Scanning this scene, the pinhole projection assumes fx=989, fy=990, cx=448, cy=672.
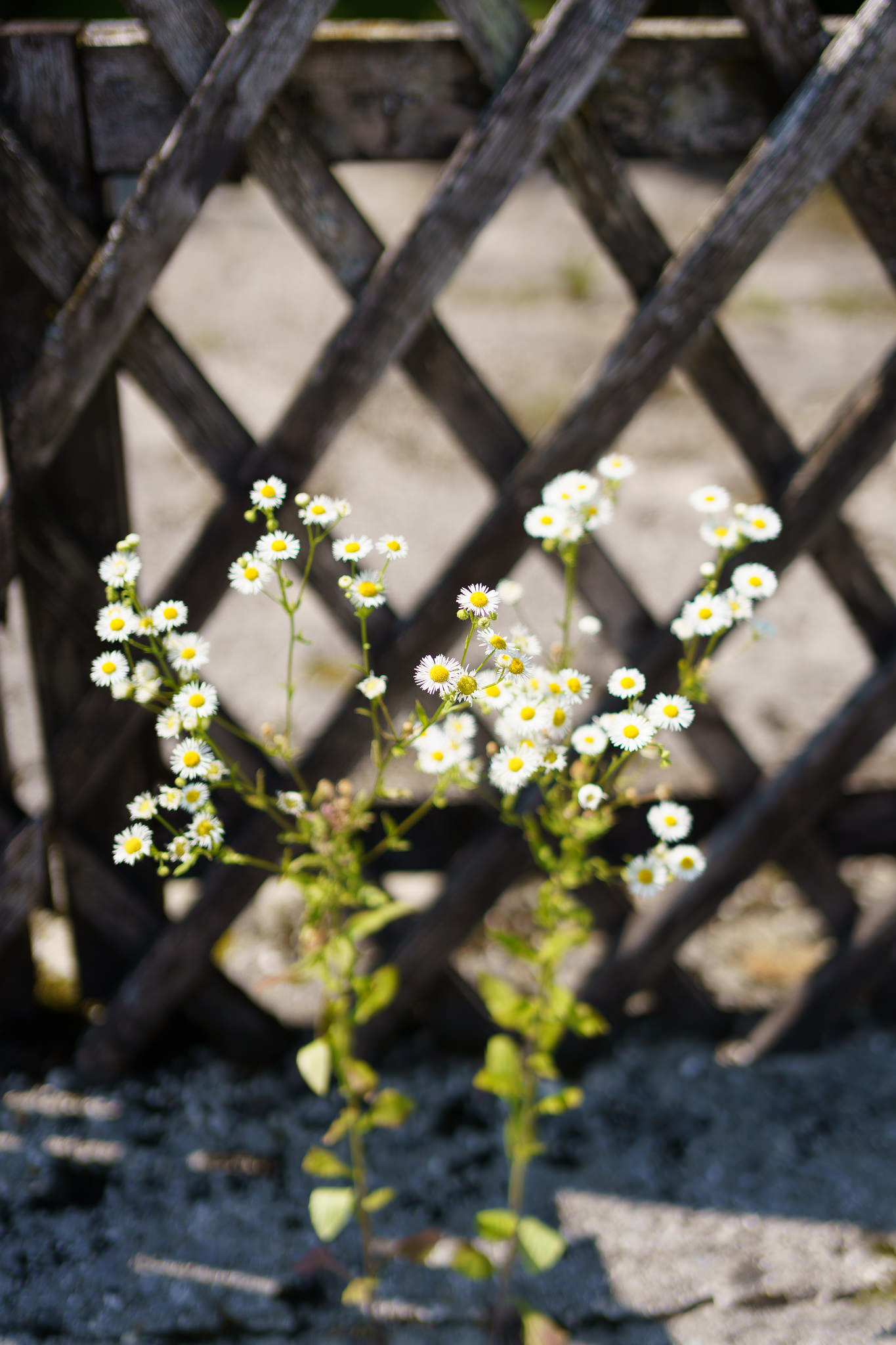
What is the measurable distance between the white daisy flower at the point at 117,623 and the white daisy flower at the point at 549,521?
513mm

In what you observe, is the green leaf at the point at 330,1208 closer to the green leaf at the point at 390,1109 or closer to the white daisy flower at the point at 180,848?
the green leaf at the point at 390,1109

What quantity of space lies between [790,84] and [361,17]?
11.2 meters

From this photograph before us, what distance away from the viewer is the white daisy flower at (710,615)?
1242 mm

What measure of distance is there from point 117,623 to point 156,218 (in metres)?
0.64

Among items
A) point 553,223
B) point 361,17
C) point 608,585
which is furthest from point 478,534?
point 361,17

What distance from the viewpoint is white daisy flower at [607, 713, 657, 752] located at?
1085mm

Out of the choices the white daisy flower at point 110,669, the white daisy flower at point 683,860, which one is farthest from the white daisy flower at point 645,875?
the white daisy flower at point 110,669

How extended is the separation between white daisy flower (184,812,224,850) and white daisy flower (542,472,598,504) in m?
0.58

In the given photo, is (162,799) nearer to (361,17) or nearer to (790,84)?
(790,84)

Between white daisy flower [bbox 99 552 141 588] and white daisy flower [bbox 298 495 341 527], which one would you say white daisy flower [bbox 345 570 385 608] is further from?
white daisy flower [bbox 99 552 141 588]

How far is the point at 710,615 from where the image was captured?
126cm

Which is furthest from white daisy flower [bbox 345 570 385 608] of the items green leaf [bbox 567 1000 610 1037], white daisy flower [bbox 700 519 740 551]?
green leaf [bbox 567 1000 610 1037]

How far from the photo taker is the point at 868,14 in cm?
138

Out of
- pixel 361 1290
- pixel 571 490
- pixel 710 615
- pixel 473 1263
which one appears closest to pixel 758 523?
pixel 710 615
